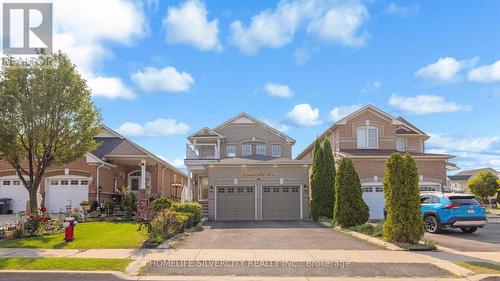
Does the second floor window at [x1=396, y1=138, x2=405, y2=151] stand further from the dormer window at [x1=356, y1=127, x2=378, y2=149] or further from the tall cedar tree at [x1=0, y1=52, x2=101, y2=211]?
the tall cedar tree at [x1=0, y1=52, x2=101, y2=211]

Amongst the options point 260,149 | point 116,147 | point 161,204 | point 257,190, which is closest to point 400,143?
point 260,149

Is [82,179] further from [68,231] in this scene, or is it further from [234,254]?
[234,254]

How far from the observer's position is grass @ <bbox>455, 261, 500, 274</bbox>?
32.8 feet

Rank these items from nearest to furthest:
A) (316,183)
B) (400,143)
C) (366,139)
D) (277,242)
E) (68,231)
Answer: (68,231) < (277,242) < (316,183) < (366,139) < (400,143)

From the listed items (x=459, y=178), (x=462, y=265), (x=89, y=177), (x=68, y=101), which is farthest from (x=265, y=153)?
(x=459, y=178)

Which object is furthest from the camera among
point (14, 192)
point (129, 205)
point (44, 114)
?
point (14, 192)

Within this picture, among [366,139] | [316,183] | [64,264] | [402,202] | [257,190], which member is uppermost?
[366,139]

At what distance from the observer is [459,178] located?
294 feet

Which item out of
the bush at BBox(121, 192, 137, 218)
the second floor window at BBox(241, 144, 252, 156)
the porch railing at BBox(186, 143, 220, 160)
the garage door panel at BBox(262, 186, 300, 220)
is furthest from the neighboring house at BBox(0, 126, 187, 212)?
the second floor window at BBox(241, 144, 252, 156)

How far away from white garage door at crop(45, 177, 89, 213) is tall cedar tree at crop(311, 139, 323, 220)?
13899 mm

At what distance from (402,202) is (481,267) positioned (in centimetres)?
403

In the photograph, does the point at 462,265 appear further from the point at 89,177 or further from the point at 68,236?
the point at 89,177

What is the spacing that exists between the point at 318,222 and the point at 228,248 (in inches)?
506

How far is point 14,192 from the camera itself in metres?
28.1
